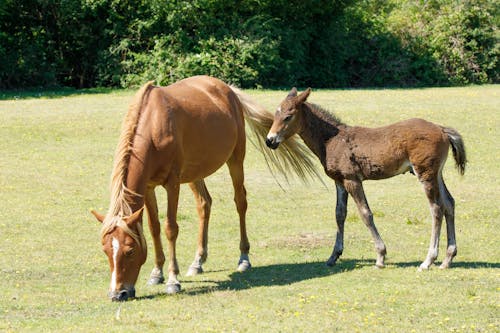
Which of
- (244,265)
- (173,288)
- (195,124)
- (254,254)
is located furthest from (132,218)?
(254,254)

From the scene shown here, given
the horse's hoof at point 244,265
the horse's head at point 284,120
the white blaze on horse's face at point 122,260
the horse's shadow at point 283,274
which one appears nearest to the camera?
the white blaze on horse's face at point 122,260

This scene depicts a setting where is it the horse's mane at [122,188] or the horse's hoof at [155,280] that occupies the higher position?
the horse's mane at [122,188]

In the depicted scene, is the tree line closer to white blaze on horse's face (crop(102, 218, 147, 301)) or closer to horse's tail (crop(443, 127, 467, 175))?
horse's tail (crop(443, 127, 467, 175))

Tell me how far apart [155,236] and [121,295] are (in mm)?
1417

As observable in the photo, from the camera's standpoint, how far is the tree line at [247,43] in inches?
1357

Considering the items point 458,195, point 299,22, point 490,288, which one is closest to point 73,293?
point 490,288

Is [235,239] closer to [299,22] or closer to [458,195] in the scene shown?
[458,195]

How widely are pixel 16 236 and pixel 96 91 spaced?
20108mm

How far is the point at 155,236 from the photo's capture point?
11.0 metres

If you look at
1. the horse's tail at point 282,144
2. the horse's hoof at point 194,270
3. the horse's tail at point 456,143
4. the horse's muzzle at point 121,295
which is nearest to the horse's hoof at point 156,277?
the horse's hoof at point 194,270

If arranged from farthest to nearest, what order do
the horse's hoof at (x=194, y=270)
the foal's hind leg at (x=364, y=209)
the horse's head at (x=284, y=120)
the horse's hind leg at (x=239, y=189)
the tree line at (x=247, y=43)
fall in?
the tree line at (x=247, y=43)
the horse's hind leg at (x=239, y=189)
the horse's hoof at (x=194, y=270)
the horse's head at (x=284, y=120)
the foal's hind leg at (x=364, y=209)

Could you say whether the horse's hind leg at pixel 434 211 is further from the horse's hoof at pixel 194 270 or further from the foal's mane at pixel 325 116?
the horse's hoof at pixel 194 270

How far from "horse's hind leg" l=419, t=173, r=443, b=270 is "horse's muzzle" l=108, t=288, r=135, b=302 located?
12.2 ft

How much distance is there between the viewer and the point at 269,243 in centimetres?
1394
